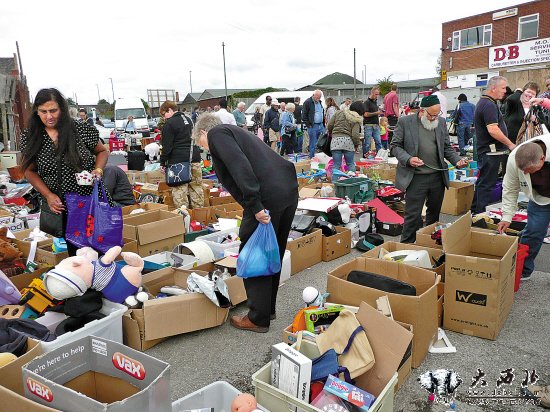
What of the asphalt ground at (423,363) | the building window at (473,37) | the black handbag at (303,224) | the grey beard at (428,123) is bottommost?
the asphalt ground at (423,363)

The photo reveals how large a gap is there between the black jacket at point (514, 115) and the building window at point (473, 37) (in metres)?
26.1

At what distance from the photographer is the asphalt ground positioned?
261 centimetres

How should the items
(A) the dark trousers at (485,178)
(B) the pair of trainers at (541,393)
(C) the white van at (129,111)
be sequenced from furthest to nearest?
(C) the white van at (129,111), (A) the dark trousers at (485,178), (B) the pair of trainers at (541,393)

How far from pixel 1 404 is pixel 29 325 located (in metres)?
1.00

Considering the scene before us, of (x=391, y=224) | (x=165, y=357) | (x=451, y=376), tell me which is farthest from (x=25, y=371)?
(x=391, y=224)

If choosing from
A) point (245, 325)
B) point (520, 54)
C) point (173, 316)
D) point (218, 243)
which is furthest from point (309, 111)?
point (520, 54)

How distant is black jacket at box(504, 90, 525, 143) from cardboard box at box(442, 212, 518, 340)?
362 centimetres

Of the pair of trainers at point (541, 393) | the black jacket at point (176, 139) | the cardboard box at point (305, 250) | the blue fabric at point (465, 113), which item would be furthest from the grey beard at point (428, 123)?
the blue fabric at point (465, 113)

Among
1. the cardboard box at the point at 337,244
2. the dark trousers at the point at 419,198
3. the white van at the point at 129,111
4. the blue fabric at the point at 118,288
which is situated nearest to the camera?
the blue fabric at the point at 118,288

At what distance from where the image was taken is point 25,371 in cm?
184

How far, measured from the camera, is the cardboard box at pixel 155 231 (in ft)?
14.4

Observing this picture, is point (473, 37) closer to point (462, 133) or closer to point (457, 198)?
point (462, 133)

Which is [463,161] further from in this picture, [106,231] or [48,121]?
[48,121]

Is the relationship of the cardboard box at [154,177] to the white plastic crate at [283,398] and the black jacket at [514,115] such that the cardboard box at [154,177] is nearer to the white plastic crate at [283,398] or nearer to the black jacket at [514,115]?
the black jacket at [514,115]
